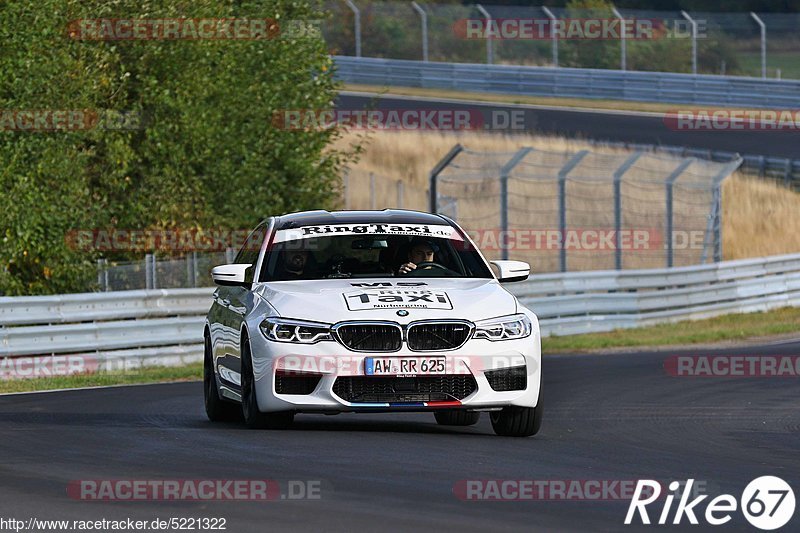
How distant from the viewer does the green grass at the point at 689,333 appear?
2386cm

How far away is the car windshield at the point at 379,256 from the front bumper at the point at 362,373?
1051mm

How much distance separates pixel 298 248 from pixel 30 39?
12.0 meters

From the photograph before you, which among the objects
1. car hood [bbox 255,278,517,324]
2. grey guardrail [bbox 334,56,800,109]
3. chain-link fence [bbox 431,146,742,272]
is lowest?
chain-link fence [bbox 431,146,742,272]

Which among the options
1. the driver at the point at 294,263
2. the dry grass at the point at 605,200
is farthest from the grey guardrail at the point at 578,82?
the driver at the point at 294,263

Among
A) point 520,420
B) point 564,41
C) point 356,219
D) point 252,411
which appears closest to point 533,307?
point 356,219

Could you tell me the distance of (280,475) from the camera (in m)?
9.08

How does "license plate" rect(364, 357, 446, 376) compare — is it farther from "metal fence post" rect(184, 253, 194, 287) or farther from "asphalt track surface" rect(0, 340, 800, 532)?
"metal fence post" rect(184, 253, 194, 287)

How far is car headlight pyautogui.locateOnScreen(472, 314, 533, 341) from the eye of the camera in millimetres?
11047

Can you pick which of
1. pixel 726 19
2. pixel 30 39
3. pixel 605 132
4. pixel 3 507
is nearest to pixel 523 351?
pixel 3 507

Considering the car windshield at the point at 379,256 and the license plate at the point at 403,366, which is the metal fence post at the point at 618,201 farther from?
→ the license plate at the point at 403,366

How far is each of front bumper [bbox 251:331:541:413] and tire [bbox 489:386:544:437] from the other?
0.17 meters

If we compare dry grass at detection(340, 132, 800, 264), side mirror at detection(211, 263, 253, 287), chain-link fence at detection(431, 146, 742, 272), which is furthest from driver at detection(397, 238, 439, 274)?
dry grass at detection(340, 132, 800, 264)

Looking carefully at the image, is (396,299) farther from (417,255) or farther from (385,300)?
(417,255)

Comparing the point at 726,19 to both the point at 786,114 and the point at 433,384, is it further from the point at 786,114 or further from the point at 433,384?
the point at 433,384
